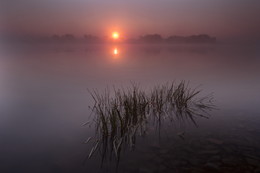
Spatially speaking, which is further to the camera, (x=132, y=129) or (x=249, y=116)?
(x=249, y=116)

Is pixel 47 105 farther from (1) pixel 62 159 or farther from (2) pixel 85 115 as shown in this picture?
(1) pixel 62 159

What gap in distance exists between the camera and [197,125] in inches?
346

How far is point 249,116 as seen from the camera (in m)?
9.74

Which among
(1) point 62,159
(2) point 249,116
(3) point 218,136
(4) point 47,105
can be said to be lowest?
(1) point 62,159

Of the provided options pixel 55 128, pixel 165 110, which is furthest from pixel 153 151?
pixel 55 128

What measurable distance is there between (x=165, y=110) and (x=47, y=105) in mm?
6641

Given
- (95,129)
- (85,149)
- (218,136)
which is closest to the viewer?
(85,149)

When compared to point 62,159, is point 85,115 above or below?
above

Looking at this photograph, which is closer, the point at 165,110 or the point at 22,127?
the point at 22,127

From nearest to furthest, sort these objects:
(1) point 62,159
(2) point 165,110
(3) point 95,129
A: (1) point 62,159
(3) point 95,129
(2) point 165,110

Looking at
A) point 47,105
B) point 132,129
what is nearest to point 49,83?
point 47,105

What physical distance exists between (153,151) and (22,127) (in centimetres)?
560

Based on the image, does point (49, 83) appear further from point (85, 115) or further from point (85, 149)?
→ point (85, 149)

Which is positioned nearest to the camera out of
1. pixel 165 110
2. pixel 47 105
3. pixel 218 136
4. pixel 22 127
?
pixel 218 136
